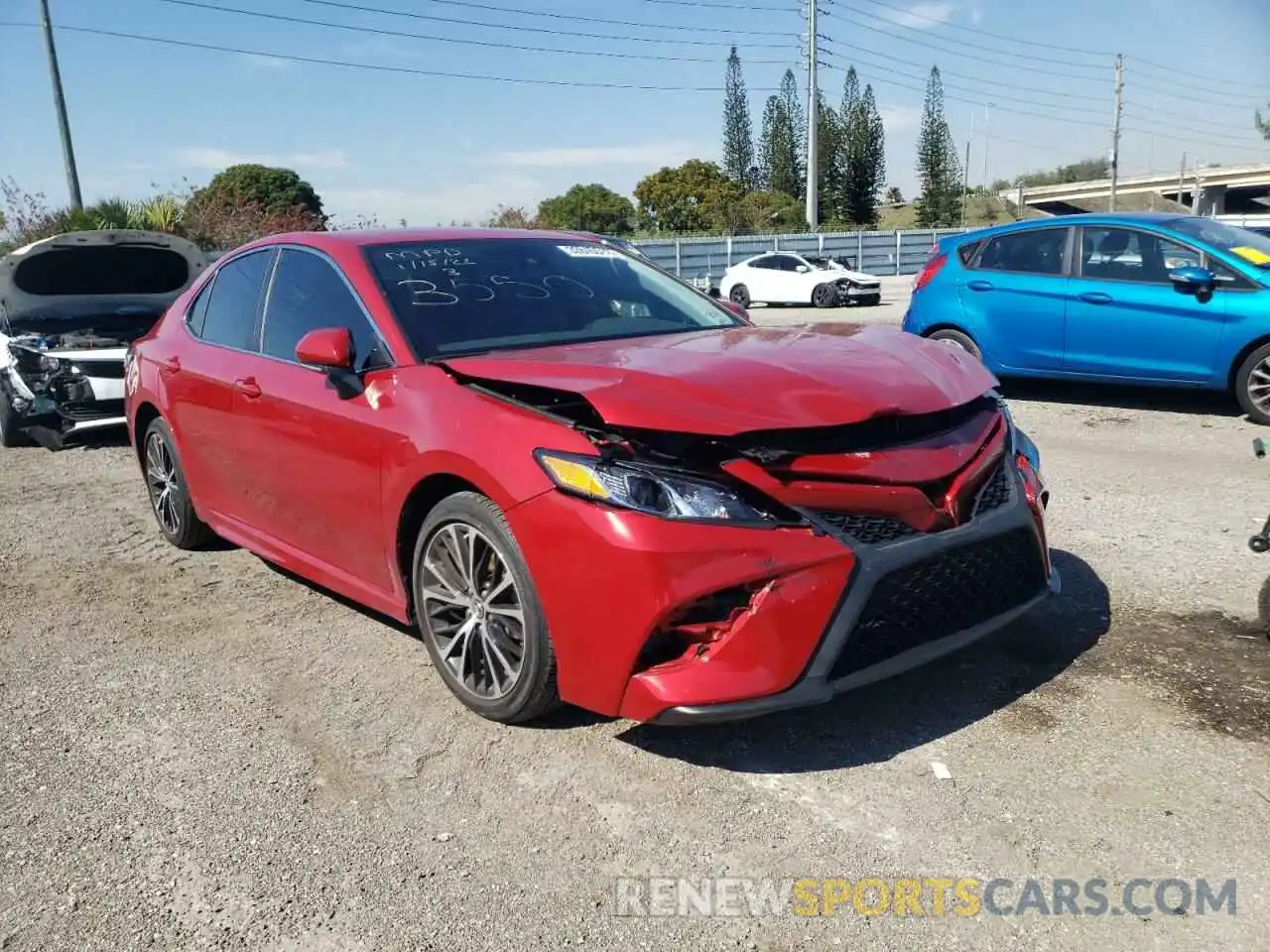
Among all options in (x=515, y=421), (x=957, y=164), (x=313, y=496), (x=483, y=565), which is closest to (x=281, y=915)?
(x=483, y=565)

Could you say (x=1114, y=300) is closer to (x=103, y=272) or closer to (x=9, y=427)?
(x=103, y=272)

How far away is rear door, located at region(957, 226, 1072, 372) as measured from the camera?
28.6 feet

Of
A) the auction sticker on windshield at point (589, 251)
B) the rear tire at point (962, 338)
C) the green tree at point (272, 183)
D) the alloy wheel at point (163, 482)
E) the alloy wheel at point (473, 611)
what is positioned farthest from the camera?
the green tree at point (272, 183)

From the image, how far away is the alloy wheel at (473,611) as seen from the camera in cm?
335

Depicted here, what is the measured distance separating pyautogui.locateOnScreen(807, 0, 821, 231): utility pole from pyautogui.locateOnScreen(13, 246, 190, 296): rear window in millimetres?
39833

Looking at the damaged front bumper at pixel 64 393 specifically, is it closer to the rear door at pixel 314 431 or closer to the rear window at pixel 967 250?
the rear door at pixel 314 431

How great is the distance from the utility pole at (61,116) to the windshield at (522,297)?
71.2ft

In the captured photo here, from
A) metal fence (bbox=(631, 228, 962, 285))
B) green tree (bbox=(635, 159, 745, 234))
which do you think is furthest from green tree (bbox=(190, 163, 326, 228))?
metal fence (bbox=(631, 228, 962, 285))

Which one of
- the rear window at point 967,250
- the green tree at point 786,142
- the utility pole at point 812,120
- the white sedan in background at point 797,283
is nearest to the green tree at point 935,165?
the green tree at point 786,142

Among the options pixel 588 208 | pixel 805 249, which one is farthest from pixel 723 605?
pixel 588 208

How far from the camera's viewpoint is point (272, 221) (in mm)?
26656

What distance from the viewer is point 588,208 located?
7212cm

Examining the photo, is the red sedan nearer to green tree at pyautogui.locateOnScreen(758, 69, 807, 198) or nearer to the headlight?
the headlight

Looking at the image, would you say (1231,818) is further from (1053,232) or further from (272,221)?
(272,221)
